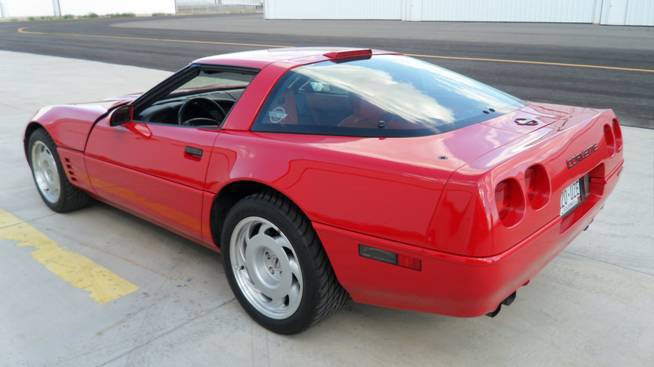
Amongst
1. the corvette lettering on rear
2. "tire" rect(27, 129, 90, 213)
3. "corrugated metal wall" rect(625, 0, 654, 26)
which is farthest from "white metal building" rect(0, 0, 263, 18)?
the corvette lettering on rear

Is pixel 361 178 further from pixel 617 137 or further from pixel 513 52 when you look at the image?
pixel 513 52

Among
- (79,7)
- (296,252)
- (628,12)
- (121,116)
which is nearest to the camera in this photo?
(296,252)

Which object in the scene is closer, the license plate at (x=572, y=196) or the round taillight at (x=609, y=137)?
the license plate at (x=572, y=196)

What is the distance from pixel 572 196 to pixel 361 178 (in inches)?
40.2

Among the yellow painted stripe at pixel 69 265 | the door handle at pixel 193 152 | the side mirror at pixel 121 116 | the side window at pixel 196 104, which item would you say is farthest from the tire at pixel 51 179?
the door handle at pixel 193 152

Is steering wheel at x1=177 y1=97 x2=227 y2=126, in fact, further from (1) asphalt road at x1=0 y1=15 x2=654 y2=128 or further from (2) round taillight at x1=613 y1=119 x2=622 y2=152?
(1) asphalt road at x1=0 y1=15 x2=654 y2=128

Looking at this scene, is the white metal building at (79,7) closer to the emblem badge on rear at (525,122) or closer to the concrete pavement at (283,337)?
the concrete pavement at (283,337)

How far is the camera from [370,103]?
268 cm

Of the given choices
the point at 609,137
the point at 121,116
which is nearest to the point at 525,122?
the point at 609,137

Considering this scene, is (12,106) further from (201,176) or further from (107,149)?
(201,176)

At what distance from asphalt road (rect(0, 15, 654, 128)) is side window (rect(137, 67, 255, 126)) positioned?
523 cm

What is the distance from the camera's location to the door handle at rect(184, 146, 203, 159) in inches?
118

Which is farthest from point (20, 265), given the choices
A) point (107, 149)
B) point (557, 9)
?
point (557, 9)

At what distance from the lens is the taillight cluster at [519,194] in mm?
2143
